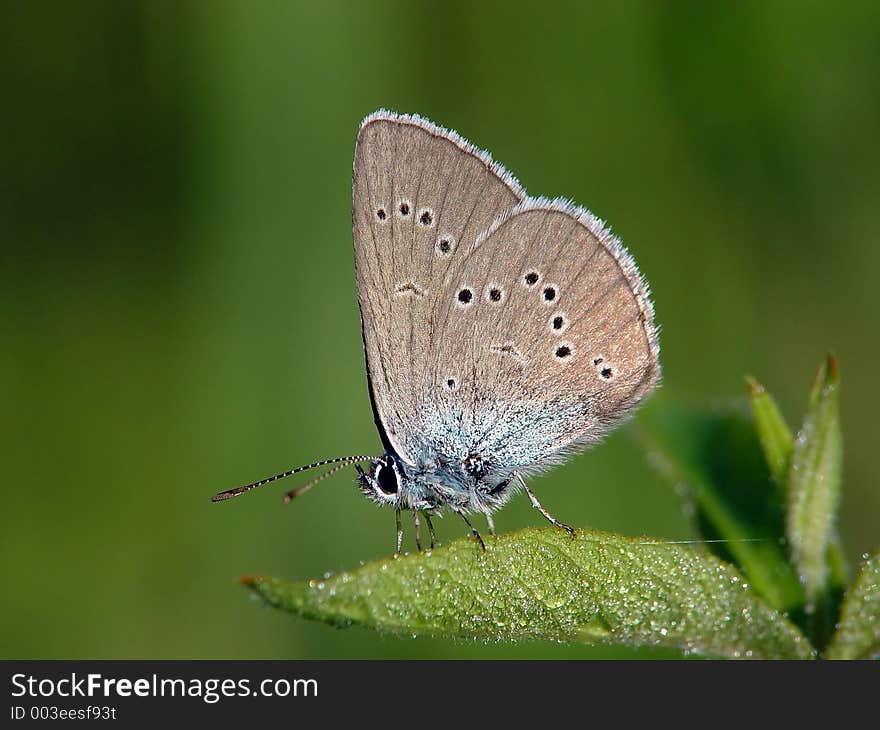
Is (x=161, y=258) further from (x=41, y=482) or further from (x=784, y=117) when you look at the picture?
(x=784, y=117)

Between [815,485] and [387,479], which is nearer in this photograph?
[815,485]

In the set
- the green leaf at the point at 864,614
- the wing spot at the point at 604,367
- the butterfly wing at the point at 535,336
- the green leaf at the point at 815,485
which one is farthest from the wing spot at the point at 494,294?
the green leaf at the point at 864,614

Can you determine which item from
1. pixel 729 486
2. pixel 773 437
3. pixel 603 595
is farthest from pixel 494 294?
pixel 603 595

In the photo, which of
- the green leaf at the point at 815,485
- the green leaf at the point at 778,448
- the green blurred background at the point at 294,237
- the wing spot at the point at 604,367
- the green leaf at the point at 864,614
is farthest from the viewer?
the green blurred background at the point at 294,237

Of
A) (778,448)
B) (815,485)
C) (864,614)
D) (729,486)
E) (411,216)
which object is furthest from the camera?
(411,216)

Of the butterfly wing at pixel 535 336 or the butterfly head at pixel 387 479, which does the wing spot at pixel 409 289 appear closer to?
the butterfly wing at pixel 535 336

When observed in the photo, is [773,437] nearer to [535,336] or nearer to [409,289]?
[535,336]
